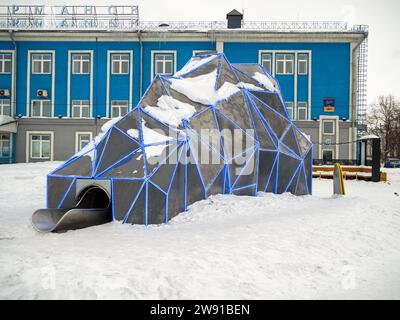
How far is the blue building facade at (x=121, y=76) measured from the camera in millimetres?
30297

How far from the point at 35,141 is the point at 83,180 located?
75.3ft

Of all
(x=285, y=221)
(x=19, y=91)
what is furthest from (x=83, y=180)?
(x=19, y=91)

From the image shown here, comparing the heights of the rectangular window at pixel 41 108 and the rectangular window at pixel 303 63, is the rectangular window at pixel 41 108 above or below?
below

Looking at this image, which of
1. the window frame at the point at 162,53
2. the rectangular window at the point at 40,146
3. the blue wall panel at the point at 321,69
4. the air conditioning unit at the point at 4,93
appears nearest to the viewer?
the blue wall panel at the point at 321,69

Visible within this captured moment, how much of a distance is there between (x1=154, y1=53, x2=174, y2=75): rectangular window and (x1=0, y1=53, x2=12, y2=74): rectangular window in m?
12.3

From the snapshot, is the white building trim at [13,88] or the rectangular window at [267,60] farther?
the white building trim at [13,88]

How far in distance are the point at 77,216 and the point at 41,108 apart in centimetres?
2480

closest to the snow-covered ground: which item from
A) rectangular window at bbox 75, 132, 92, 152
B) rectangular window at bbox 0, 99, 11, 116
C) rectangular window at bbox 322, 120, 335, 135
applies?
rectangular window at bbox 75, 132, 92, 152

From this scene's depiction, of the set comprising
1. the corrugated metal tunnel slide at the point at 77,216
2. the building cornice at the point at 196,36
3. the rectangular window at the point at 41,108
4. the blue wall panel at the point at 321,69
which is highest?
the building cornice at the point at 196,36

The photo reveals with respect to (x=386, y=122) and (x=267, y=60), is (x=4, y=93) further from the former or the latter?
(x=386, y=122)

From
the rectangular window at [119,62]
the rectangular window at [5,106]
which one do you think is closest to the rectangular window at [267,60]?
the rectangular window at [119,62]

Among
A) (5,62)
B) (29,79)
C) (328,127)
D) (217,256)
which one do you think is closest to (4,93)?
(29,79)

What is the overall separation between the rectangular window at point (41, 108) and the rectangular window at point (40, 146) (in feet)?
5.82

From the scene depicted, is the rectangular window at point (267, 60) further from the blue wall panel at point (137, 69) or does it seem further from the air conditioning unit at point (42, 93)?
the air conditioning unit at point (42, 93)
